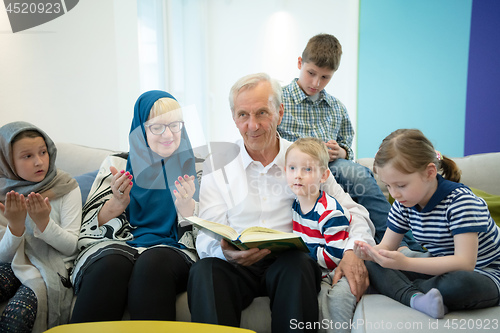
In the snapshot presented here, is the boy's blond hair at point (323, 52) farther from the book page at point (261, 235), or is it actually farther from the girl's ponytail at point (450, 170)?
the book page at point (261, 235)

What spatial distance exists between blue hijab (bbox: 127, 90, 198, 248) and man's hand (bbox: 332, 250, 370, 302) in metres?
0.62

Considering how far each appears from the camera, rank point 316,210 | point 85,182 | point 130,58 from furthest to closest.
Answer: point 130,58 < point 85,182 < point 316,210

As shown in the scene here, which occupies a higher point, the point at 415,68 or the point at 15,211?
the point at 415,68

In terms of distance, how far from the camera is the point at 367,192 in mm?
1892

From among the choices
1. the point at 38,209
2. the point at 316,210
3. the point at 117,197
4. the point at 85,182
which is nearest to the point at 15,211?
the point at 38,209

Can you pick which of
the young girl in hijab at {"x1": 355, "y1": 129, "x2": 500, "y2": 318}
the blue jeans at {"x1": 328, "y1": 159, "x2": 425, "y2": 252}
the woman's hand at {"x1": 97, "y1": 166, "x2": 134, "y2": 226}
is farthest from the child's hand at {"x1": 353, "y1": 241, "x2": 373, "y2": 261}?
the woman's hand at {"x1": 97, "y1": 166, "x2": 134, "y2": 226}

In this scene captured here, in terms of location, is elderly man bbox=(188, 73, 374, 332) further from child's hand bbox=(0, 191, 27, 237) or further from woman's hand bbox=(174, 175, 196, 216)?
child's hand bbox=(0, 191, 27, 237)

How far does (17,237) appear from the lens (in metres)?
1.46

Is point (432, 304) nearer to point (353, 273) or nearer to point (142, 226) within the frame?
point (353, 273)

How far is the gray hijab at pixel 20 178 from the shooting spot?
153cm

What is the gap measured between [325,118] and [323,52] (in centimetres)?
37

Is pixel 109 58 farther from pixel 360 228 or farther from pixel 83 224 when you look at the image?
pixel 360 228

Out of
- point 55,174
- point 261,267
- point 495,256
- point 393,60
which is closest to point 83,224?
point 55,174

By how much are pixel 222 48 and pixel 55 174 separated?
11.3ft
